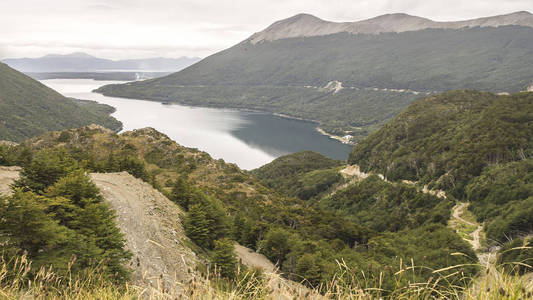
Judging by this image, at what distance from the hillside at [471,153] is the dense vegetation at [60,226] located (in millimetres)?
44346

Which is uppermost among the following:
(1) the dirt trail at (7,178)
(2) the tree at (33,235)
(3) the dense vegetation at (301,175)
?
(2) the tree at (33,235)

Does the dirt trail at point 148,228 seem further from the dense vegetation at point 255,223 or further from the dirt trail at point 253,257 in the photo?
the dirt trail at point 253,257

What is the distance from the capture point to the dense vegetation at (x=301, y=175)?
97500 mm

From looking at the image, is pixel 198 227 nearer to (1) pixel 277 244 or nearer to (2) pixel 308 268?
(2) pixel 308 268

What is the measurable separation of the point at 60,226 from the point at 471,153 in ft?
279

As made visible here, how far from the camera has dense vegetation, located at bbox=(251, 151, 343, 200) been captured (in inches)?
3839

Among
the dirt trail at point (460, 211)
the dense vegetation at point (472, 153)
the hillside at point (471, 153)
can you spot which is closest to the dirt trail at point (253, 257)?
the dense vegetation at point (472, 153)

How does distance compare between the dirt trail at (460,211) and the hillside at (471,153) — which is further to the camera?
the dirt trail at (460,211)

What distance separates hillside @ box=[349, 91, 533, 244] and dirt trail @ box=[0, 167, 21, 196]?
157ft

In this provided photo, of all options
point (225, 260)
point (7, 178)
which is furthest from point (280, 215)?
point (7, 178)

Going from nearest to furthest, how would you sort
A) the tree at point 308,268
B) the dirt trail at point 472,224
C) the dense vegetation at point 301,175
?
the tree at point 308,268 → the dirt trail at point 472,224 → the dense vegetation at point 301,175

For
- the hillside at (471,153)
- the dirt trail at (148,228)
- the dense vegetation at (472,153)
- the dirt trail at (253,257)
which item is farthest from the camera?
the hillside at (471,153)

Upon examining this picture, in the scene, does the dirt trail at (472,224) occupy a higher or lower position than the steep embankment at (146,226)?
lower

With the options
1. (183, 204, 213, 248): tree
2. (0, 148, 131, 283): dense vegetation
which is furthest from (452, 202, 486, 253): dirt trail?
(0, 148, 131, 283): dense vegetation
